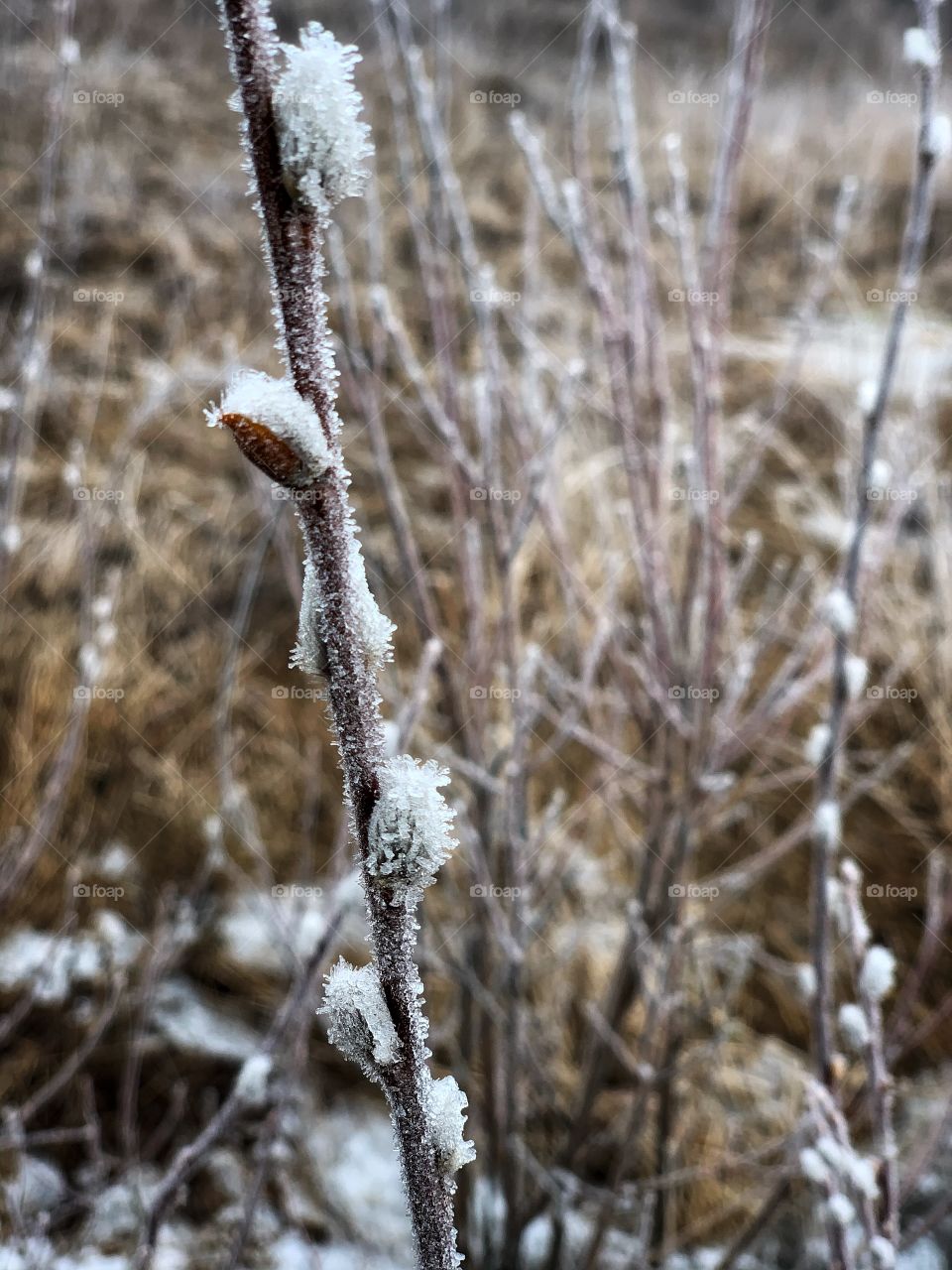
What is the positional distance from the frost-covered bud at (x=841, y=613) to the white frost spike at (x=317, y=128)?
21.8 inches

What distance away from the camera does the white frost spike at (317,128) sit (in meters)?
0.23

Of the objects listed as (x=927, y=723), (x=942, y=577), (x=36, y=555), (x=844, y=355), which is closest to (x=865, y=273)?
(x=844, y=355)

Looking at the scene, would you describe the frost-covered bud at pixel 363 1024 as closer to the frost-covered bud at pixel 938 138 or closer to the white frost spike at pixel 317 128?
the white frost spike at pixel 317 128

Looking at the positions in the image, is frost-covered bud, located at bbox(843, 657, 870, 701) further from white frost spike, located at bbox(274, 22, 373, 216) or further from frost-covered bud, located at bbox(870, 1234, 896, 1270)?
white frost spike, located at bbox(274, 22, 373, 216)

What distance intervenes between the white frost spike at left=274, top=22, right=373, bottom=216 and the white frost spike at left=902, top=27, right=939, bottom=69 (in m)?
0.56

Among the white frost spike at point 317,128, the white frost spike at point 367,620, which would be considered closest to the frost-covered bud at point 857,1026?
the white frost spike at point 367,620

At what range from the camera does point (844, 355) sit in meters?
3.86

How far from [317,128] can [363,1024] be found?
0.27 meters

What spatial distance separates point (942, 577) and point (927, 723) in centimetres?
40

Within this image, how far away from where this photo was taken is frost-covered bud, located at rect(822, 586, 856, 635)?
2.27 ft

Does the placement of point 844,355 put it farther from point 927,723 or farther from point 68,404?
point 68,404

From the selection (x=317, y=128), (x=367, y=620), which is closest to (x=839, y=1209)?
(x=367, y=620)

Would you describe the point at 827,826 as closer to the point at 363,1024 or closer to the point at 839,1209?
the point at 839,1209

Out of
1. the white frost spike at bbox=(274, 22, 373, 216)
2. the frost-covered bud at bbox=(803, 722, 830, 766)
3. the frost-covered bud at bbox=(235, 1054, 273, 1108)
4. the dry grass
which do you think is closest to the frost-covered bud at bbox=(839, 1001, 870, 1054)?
the frost-covered bud at bbox=(803, 722, 830, 766)
